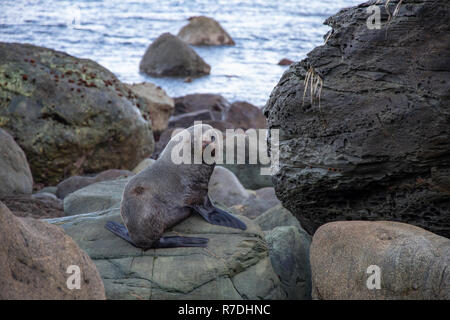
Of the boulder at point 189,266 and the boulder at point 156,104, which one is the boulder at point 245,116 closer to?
the boulder at point 156,104

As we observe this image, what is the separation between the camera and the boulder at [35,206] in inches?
260

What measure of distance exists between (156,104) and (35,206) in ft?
17.6

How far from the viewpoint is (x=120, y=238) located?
4520mm

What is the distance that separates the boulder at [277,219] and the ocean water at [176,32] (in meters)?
7.64

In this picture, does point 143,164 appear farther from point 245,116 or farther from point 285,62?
point 285,62

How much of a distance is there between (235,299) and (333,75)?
85.0 inches

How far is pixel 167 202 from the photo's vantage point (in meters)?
4.52

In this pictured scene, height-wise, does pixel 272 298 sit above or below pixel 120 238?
below

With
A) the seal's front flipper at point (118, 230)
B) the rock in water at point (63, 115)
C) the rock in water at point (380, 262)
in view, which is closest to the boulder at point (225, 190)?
the rock in water at point (63, 115)

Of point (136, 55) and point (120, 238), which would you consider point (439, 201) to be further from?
point (136, 55)

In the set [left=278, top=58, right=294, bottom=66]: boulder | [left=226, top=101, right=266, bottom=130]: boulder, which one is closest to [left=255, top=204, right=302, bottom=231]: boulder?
[left=226, top=101, right=266, bottom=130]: boulder

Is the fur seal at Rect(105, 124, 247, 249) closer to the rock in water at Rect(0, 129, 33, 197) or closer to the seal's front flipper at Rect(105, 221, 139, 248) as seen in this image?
the seal's front flipper at Rect(105, 221, 139, 248)

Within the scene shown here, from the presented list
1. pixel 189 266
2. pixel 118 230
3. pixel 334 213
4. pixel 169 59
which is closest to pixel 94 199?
pixel 118 230
